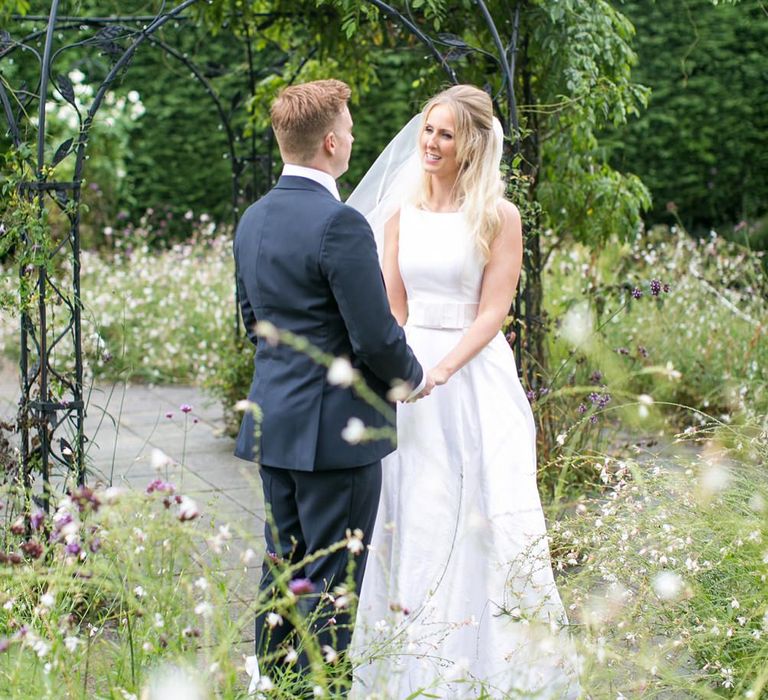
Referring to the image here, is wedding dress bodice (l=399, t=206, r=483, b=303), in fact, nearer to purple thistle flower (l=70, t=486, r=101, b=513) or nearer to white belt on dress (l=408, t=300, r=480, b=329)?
white belt on dress (l=408, t=300, r=480, b=329)

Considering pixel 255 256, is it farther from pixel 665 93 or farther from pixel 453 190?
pixel 665 93

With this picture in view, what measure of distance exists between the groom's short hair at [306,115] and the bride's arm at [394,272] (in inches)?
29.7

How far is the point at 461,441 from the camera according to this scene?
3256mm

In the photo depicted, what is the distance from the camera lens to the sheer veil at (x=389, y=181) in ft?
11.6

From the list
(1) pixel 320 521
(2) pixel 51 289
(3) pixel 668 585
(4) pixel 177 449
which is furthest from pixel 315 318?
(4) pixel 177 449

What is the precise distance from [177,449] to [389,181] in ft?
10.0

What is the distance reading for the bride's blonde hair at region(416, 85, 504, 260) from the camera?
319 centimetres

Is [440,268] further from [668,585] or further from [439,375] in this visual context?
[668,585]

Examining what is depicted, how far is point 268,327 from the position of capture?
93.5 inches

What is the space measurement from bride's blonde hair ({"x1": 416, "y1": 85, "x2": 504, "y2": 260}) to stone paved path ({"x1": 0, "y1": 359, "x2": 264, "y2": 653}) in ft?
5.03

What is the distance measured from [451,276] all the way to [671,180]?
9470 mm

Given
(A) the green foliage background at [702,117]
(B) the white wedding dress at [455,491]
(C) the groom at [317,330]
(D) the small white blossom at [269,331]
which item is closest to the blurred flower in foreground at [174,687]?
(C) the groom at [317,330]

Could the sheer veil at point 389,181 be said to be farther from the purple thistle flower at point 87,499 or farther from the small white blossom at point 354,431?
the purple thistle flower at point 87,499

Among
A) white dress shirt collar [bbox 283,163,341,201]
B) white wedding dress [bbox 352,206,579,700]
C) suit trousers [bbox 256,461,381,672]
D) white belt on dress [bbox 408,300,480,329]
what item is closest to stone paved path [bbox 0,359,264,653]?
white wedding dress [bbox 352,206,579,700]
